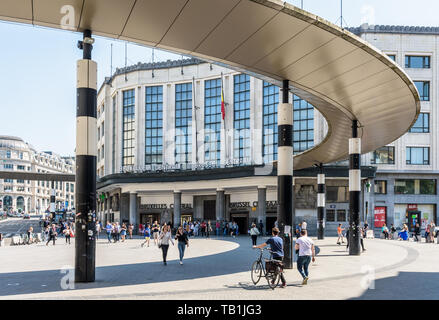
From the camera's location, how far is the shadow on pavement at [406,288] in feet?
38.9

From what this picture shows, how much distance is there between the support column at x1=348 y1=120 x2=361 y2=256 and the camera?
78.2 feet

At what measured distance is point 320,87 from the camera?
1927cm

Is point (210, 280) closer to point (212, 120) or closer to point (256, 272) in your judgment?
point (256, 272)

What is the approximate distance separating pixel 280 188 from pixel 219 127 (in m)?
41.1

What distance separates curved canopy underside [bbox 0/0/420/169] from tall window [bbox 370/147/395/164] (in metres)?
33.6

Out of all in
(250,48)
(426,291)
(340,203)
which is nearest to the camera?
(426,291)

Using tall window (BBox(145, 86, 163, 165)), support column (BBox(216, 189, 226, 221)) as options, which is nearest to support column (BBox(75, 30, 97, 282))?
support column (BBox(216, 189, 226, 221))

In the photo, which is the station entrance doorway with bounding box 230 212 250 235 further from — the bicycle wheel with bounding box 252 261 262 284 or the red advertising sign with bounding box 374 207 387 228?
the bicycle wheel with bounding box 252 261 262 284

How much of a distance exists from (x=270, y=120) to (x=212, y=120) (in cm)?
829

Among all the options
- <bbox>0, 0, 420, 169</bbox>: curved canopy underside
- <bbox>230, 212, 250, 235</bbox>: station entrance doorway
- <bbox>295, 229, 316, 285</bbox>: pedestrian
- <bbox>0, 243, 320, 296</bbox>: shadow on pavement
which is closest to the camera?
<bbox>0, 0, 420, 169</bbox>: curved canopy underside

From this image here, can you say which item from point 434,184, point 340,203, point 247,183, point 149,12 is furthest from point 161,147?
point 149,12

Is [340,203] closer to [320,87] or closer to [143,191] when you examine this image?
[143,191]

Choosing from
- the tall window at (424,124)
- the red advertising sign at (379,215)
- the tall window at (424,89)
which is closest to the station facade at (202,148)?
the red advertising sign at (379,215)

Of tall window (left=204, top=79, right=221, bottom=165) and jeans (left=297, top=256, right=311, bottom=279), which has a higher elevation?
tall window (left=204, top=79, right=221, bottom=165)
